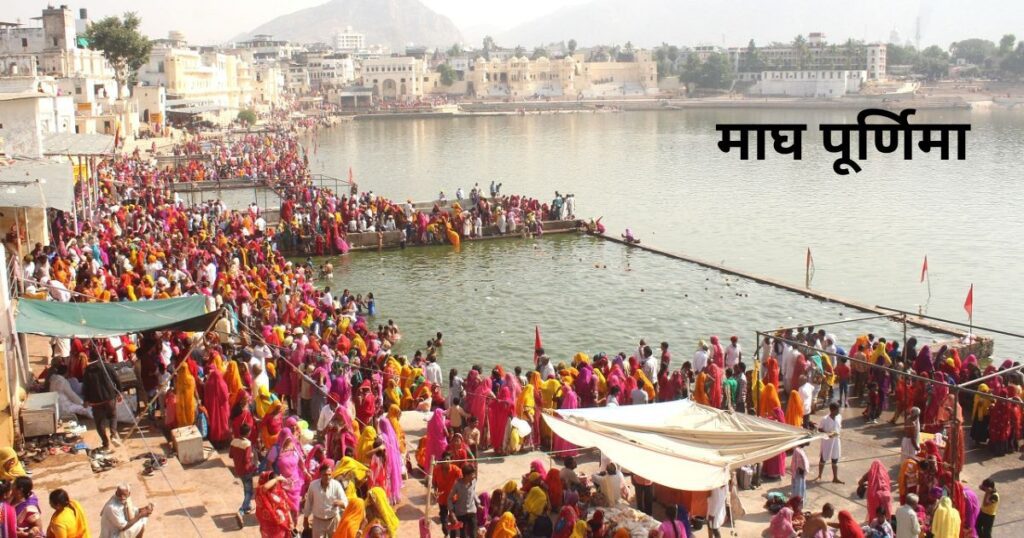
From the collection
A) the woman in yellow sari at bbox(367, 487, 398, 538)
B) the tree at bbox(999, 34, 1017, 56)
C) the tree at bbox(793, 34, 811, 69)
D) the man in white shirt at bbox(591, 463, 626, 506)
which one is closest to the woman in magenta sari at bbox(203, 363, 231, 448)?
the woman in yellow sari at bbox(367, 487, 398, 538)

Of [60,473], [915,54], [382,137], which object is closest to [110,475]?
[60,473]

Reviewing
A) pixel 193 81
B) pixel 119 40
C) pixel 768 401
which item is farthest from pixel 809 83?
pixel 768 401

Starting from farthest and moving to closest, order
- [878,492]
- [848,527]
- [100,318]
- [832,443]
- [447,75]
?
[447,75] < [100,318] < [832,443] < [878,492] < [848,527]

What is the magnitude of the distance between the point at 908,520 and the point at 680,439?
5.72ft

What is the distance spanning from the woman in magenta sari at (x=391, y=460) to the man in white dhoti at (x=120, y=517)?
2.33m

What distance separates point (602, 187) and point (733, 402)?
32.2m

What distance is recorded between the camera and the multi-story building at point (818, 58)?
431 ft

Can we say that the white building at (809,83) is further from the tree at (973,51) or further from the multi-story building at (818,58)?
the tree at (973,51)

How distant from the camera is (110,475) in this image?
7965mm

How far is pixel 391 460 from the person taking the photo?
8.30 m

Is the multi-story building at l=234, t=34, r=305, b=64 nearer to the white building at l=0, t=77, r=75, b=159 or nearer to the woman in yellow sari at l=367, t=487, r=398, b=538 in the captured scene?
the white building at l=0, t=77, r=75, b=159

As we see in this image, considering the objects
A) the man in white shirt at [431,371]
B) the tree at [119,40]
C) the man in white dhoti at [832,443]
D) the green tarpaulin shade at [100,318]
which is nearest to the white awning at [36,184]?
the green tarpaulin shade at [100,318]

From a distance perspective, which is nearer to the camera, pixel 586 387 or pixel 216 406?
pixel 216 406

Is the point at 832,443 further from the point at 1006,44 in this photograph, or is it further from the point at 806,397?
the point at 1006,44
